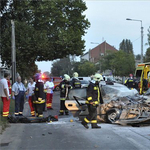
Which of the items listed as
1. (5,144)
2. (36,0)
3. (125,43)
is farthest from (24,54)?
(125,43)

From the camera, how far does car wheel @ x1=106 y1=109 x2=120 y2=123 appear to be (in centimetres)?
818

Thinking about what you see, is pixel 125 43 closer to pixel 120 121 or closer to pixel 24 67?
pixel 24 67

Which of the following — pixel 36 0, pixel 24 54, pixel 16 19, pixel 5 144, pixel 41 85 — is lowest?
pixel 5 144

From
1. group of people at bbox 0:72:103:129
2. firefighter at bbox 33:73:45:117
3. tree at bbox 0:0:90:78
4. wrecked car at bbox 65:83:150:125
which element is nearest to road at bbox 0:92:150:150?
group of people at bbox 0:72:103:129

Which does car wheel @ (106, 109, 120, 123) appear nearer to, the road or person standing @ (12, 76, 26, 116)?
the road

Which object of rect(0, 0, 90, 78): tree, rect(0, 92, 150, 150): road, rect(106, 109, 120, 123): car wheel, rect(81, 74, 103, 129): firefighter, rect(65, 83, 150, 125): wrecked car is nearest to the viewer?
rect(0, 92, 150, 150): road

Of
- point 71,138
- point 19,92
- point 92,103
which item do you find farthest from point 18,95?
point 71,138

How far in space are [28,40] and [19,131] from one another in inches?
630

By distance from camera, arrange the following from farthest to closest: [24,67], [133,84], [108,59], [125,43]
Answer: [125,43], [108,59], [24,67], [133,84]

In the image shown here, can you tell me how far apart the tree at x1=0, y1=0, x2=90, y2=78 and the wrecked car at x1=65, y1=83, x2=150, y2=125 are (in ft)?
47.0

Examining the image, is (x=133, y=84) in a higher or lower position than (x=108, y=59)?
lower

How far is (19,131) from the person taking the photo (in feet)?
23.4

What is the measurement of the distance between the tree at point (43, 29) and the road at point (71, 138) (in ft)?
51.0

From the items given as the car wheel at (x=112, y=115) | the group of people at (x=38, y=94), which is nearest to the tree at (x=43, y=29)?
the group of people at (x=38, y=94)
